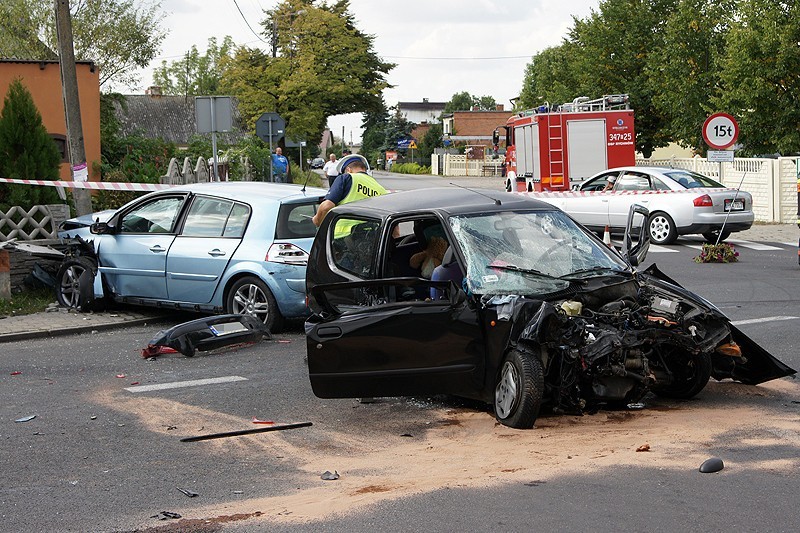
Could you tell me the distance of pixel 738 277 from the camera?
15.4 m

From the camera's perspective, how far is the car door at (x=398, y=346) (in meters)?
6.89

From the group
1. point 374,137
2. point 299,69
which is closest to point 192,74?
point 374,137

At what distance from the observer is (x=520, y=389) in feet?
21.5

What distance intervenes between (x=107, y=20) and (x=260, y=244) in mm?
41639

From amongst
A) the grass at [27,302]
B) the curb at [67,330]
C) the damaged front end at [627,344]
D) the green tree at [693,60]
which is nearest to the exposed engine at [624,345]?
the damaged front end at [627,344]

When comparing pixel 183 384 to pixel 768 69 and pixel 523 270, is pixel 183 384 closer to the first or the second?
pixel 523 270

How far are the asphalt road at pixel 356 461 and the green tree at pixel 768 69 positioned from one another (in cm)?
2049

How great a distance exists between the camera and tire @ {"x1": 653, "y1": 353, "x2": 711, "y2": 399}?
719 centimetres

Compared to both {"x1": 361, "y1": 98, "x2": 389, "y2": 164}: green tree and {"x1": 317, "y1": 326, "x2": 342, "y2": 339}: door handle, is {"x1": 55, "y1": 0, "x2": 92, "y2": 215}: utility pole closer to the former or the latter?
{"x1": 317, "y1": 326, "x2": 342, "y2": 339}: door handle

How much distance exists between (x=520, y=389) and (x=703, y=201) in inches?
588

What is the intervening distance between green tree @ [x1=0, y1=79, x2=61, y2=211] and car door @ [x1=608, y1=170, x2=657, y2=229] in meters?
11.5

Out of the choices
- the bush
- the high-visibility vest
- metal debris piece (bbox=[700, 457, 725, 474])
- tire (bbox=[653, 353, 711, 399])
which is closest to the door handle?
tire (bbox=[653, 353, 711, 399])

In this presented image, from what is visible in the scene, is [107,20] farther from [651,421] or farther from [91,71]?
[651,421]

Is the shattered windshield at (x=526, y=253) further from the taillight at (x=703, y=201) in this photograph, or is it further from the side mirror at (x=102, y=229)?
the taillight at (x=703, y=201)
